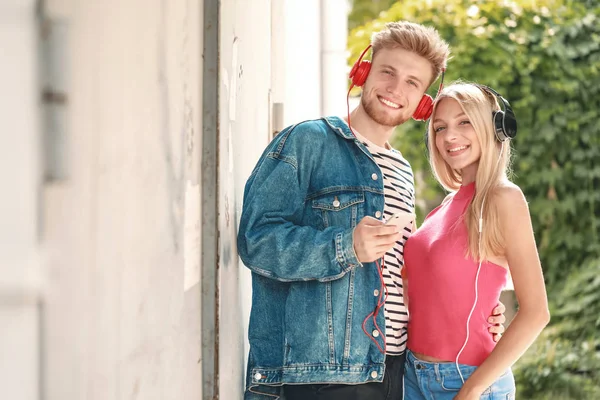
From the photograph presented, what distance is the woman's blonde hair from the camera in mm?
2496

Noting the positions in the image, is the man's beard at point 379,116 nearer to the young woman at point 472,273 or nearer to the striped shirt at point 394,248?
the striped shirt at point 394,248

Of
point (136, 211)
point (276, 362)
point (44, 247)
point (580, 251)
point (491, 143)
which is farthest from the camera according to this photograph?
point (580, 251)

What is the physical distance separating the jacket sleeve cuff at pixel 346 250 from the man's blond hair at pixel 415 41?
32.0 inches

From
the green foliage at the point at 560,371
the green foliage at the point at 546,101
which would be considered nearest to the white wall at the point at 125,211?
the green foliage at the point at 560,371

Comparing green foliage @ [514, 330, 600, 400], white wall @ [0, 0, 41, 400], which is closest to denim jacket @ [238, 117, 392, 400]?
white wall @ [0, 0, 41, 400]

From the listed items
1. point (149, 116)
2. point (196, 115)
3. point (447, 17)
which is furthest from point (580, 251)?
point (149, 116)

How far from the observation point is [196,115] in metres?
1.86

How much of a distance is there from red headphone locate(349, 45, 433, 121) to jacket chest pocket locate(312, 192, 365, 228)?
1.76 ft

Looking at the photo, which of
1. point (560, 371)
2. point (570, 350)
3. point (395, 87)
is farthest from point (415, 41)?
point (570, 350)

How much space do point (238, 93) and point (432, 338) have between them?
1.00 metres

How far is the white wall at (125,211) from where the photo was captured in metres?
0.97

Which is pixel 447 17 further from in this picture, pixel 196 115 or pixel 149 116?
pixel 149 116

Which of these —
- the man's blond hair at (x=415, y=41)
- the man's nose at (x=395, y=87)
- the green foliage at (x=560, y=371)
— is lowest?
the green foliage at (x=560, y=371)

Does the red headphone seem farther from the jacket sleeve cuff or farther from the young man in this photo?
the jacket sleeve cuff
